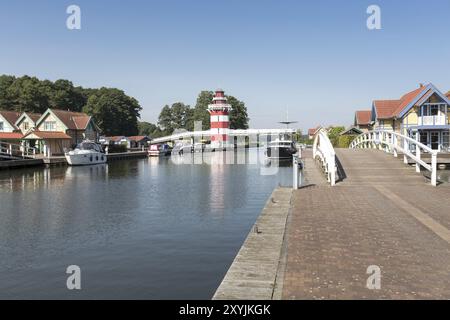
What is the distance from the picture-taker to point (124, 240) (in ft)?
48.1

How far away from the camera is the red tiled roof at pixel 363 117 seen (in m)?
63.2

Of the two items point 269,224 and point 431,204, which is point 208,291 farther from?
point 431,204

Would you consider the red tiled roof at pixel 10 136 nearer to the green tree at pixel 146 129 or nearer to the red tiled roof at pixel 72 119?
the red tiled roof at pixel 72 119

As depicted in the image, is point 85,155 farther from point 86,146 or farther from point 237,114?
point 237,114

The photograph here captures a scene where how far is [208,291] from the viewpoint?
9.59 m

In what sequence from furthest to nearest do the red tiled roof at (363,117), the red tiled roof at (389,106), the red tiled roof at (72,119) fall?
the red tiled roof at (72,119)
the red tiled roof at (363,117)
the red tiled roof at (389,106)

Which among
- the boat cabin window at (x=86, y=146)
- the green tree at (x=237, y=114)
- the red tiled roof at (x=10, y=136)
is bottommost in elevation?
the boat cabin window at (x=86, y=146)

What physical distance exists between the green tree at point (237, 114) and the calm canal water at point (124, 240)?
100949 millimetres

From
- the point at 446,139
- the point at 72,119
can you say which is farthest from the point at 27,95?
the point at 446,139

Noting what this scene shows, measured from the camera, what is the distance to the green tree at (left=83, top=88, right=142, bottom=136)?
310ft

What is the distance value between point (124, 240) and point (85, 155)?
44.7 metres

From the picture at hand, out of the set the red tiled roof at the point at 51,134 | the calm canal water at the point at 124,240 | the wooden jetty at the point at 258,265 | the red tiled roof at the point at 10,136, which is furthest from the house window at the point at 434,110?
the red tiled roof at the point at 10,136
